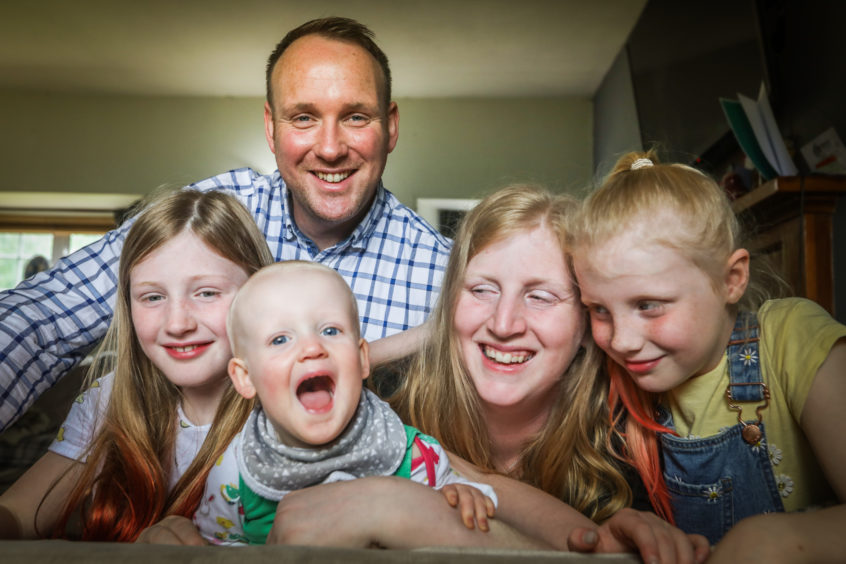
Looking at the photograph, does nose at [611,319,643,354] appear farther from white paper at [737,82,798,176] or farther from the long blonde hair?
white paper at [737,82,798,176]

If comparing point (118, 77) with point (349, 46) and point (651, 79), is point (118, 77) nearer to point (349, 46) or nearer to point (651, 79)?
point (651, 79)

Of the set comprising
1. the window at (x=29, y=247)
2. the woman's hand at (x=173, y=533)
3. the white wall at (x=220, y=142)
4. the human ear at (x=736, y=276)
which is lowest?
the woman's hand at (x=173, y=533)

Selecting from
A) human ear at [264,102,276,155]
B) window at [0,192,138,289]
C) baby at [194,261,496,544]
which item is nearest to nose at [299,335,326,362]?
baby at [194,261,496,544]

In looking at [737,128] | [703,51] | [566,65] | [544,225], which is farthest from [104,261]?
[566,65]

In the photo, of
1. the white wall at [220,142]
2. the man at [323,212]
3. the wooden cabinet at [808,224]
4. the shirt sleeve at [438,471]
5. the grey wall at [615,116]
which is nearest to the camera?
the shirt sleeve at [438,471]

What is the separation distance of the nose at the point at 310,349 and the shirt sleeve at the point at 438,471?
9.2 inches

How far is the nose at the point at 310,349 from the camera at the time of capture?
86cm

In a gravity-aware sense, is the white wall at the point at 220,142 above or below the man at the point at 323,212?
above

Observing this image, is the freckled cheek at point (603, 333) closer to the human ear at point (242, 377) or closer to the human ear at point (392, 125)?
the human ear at point (242, 377)

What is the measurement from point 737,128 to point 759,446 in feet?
4.15

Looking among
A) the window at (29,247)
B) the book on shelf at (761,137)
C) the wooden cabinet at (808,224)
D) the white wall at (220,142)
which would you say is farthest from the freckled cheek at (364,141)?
the window at (29,247)

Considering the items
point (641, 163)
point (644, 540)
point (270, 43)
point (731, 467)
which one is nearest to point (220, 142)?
point (270, 43)

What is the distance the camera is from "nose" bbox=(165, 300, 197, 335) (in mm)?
1014

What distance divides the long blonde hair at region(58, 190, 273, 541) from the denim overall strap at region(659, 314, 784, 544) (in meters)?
0.72
